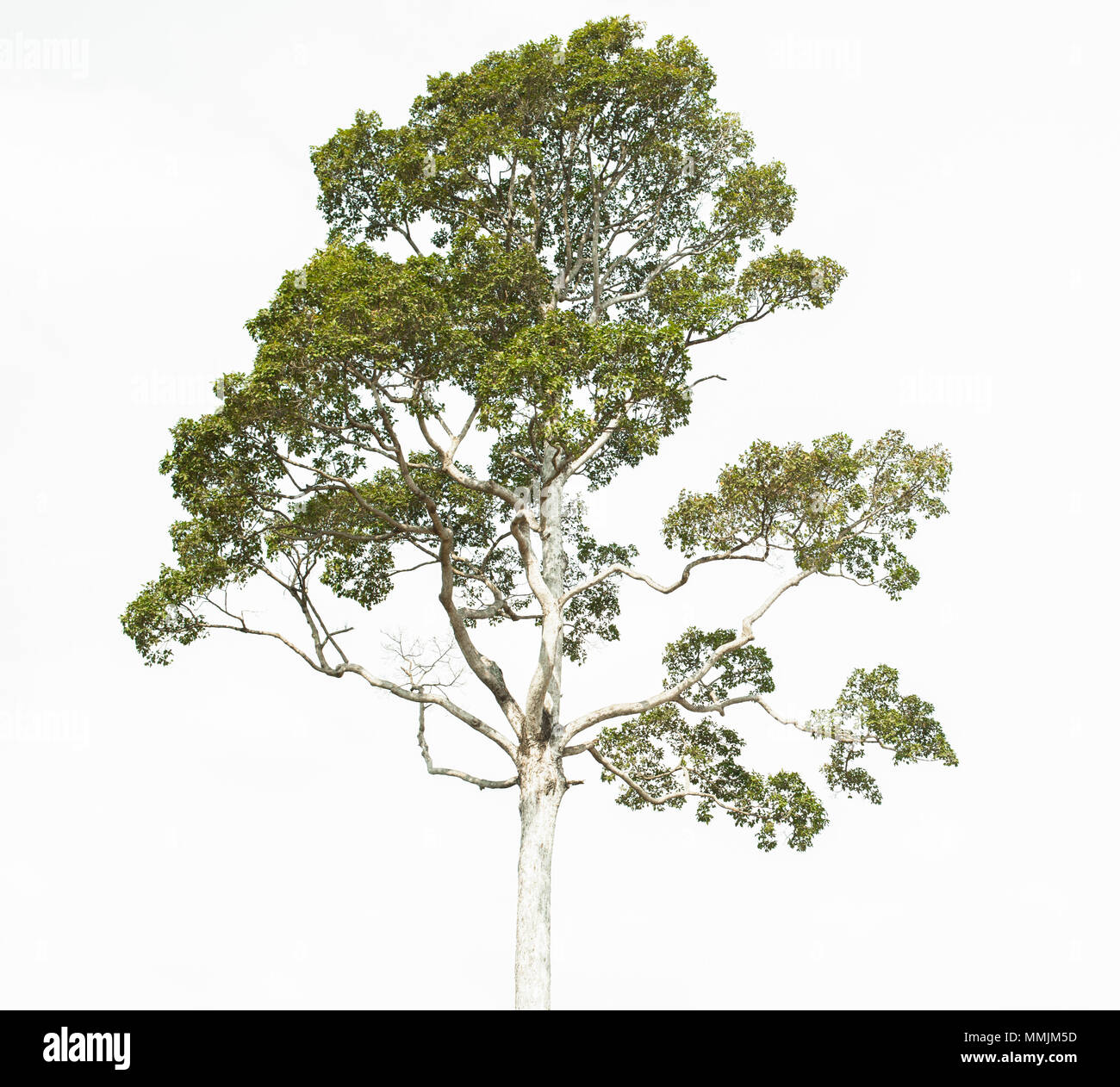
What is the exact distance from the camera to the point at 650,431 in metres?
11.9

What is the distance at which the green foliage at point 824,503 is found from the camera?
487 inches

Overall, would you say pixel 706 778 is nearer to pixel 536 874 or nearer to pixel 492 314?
pixel 536 874

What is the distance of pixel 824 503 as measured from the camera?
12.4 meters

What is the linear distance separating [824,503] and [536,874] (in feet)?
17.1

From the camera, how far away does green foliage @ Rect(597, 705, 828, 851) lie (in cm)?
1308

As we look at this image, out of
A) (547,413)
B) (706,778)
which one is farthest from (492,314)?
(706,778)

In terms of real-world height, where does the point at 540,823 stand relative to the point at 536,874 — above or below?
above

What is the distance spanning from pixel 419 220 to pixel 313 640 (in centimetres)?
564

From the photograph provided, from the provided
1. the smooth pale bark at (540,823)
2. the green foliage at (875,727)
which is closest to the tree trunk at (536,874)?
the smooth pale bark at (540,823)

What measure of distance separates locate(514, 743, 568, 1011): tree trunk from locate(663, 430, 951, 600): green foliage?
120 inches

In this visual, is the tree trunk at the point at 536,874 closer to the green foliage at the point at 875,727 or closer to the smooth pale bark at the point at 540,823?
the smooth pale bark at the point at 540,823
